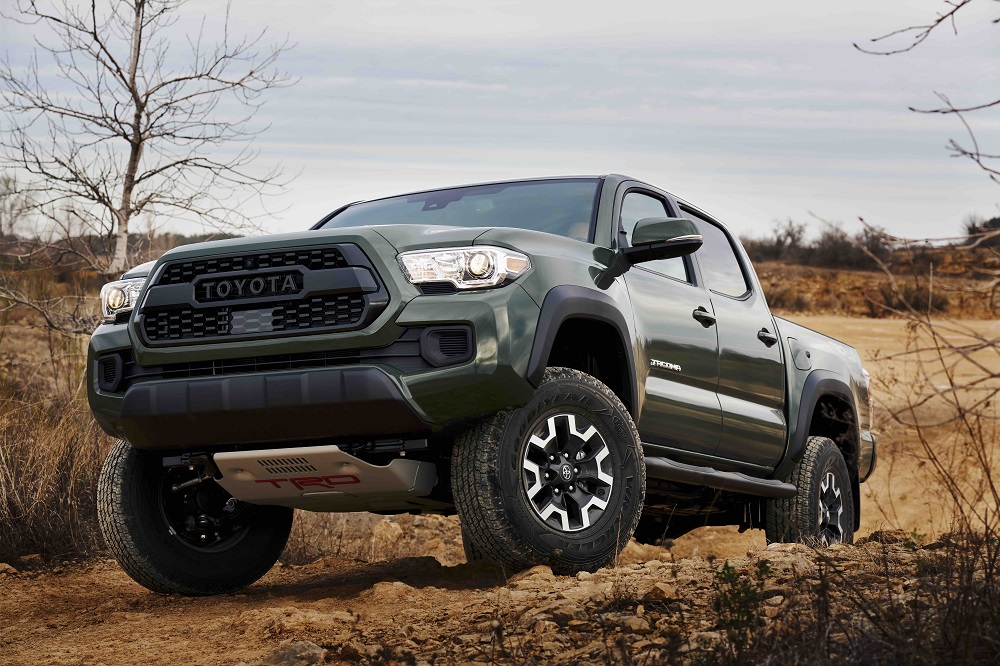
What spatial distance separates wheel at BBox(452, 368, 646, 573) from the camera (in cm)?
498

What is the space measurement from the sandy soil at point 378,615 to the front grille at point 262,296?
1.21 metres

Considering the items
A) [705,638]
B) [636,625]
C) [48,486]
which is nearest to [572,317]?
[636,625]

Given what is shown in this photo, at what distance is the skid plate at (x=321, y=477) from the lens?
16.5ft

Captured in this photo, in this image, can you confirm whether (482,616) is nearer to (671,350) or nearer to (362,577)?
(671,350)

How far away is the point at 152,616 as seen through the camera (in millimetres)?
5594

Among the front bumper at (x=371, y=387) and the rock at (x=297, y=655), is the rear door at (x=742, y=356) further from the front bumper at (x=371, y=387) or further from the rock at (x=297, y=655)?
the rock at (x=297, y=655)

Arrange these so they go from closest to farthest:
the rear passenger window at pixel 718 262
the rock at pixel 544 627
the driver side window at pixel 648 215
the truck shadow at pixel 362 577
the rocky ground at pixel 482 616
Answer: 1. the rocky ground at pixel 482 616
2. the rock at pixel 544 627
3. the truck shadow at pixel 362 577
4. the driver side window at pixel 648 215
5. the rear passenger window at pixel 718 262

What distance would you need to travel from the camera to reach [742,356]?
709 cm

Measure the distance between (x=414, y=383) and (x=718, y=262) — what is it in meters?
3.21

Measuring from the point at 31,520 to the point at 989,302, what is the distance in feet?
21.2

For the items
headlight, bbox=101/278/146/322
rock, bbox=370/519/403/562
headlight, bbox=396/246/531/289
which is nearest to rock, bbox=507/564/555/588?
headlight, bbox=396/246/531/289

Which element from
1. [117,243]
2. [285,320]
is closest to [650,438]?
[285,320]

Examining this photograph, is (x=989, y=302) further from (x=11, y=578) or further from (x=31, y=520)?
(x=31, y=520)

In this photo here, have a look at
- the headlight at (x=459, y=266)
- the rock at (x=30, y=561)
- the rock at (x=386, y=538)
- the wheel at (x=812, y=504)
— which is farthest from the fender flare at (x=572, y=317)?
the rock at (x=386, y=538)
